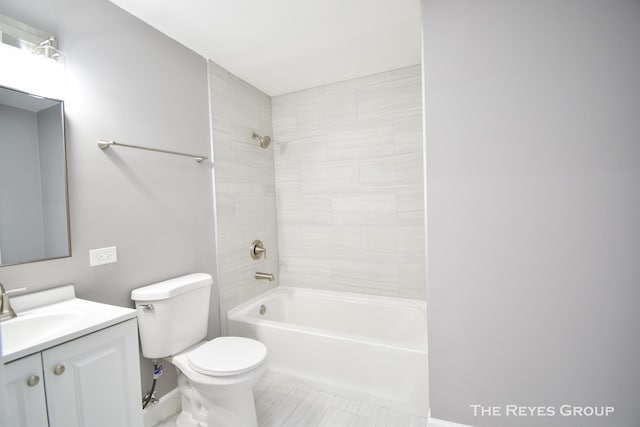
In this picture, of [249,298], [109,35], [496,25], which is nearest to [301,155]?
[249,298]

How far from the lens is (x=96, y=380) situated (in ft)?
3.93

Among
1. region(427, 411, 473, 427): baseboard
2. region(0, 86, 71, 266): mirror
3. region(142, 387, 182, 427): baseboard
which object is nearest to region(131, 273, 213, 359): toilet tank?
region(142, 387, 182, 427): baseboard

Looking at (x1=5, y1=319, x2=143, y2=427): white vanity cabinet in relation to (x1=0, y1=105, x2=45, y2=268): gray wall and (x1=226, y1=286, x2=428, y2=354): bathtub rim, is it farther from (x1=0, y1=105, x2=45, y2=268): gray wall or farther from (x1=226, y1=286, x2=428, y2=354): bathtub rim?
(x1=226, y1=286, x2=428, y2=354): bathtub rim

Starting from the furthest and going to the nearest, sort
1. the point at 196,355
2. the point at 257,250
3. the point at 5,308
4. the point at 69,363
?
the point at 257,250 < the point at 196,355 < the point at 5,308 < the point at 69,363

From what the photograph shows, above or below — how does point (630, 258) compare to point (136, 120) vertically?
below

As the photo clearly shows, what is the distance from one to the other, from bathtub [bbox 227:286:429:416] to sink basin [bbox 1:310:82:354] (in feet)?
3.92

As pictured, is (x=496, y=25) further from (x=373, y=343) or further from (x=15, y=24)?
(x=15, y=24)

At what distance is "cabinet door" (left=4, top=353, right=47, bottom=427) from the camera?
98cm

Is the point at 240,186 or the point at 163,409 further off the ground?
the point at 240,186

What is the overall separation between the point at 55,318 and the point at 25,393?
374 mm

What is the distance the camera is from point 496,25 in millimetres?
1470

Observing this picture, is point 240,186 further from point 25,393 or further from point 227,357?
point 25,393

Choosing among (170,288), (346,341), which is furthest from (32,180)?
(346,341)

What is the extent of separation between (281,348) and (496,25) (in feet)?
7.51
